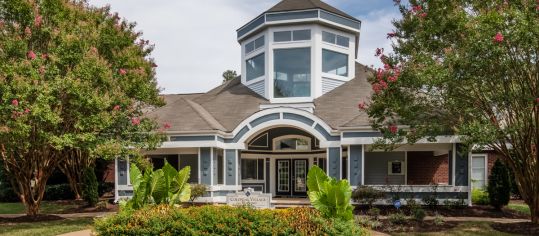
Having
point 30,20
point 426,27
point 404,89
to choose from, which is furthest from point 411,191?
point 30,20

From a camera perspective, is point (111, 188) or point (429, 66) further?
point (111, 188)

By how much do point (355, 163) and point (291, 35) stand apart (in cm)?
748

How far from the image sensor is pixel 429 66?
12906mm

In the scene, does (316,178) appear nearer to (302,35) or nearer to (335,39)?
(302,35)

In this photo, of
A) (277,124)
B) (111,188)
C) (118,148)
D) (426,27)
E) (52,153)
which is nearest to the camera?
(426,27)

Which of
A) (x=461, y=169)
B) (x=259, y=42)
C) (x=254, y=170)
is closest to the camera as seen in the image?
(x=461, y=169)

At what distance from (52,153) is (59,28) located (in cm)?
488

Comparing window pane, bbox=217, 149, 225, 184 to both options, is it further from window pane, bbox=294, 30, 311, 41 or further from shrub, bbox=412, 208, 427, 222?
shrub, bbox=412, 208, 427, 222

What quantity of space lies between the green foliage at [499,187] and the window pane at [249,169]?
447 inches

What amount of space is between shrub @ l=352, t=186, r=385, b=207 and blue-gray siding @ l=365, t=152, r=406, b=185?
2829 millimetres

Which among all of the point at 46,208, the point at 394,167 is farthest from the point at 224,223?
the point at 46,208

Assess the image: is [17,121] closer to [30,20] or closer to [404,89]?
[30,20]

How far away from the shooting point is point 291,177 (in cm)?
2512

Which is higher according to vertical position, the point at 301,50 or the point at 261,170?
the point at 301,50
